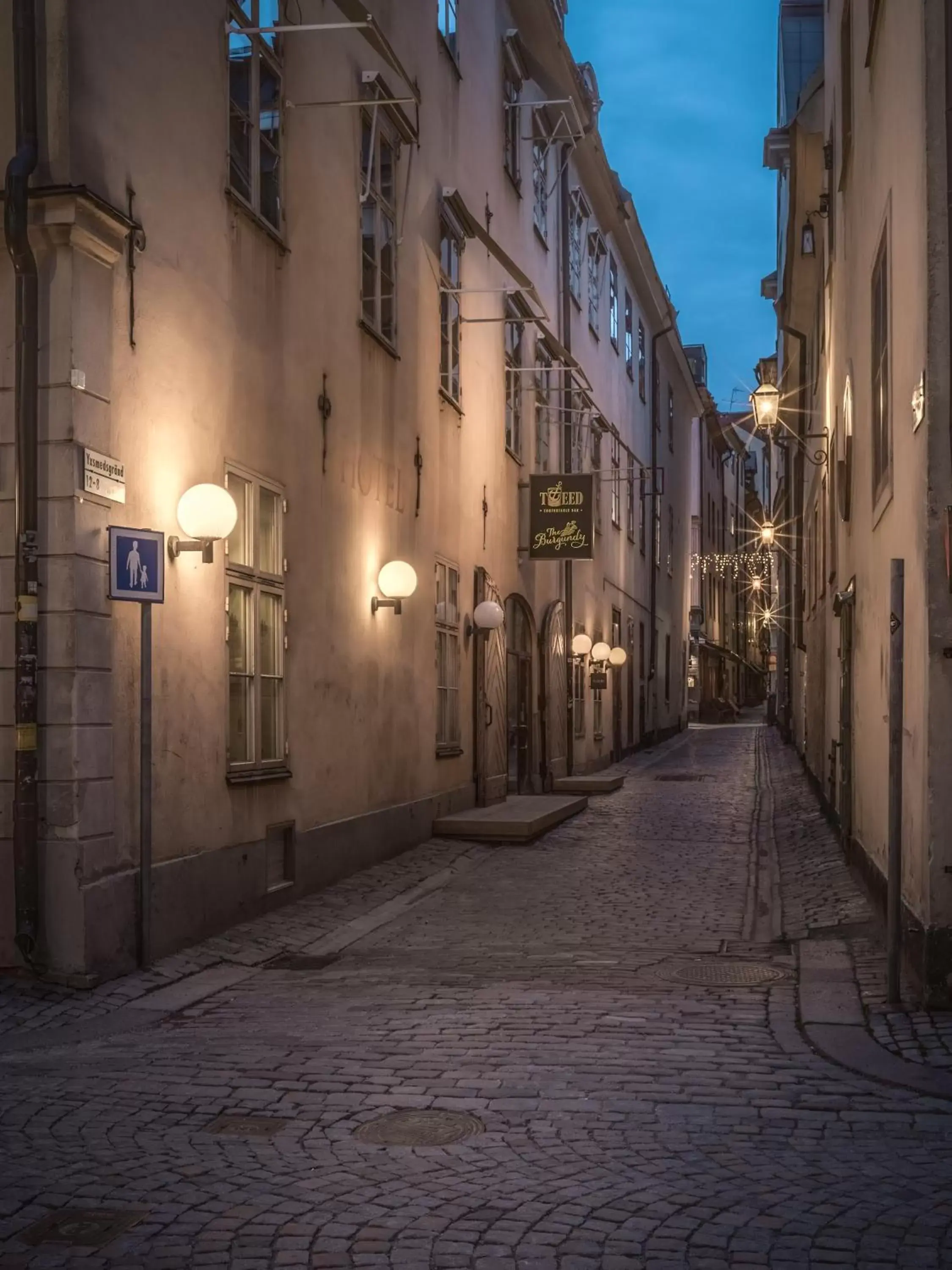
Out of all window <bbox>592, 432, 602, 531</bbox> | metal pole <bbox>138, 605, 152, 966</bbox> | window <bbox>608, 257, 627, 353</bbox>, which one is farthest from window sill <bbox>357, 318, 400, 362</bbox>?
window <bbox>608, 257, 627, 353</bbox>

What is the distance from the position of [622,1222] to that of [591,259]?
27358 mm

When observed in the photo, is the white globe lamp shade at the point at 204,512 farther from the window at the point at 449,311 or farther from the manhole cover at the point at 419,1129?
the window at the point at 449,311

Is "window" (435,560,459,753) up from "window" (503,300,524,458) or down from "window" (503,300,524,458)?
down

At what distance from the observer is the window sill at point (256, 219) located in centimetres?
1061

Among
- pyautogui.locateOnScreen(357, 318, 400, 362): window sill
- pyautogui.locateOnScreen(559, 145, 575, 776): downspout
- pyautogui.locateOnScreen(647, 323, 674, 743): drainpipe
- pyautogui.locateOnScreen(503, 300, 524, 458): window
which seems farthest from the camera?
pyautogui.locateOnScreen(647, 323, 674, 743): drainpipe

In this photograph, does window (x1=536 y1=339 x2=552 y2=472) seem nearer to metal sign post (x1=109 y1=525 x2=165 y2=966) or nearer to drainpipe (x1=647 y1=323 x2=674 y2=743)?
metal sign post (x1=109 y1=525 x2=165 y2=966)

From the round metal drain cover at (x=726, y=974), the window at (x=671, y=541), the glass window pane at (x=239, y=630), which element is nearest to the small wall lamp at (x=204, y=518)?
the glass window pane at (x=239, y=630)

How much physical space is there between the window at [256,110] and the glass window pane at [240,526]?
2064 millimetres

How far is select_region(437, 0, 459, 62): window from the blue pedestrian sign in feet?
35.5

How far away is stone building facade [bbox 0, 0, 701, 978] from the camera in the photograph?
831 centimetres

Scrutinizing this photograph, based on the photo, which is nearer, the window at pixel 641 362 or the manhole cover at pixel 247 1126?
the manhole cover at pixel 247 1126

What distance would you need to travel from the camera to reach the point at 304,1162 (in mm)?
5246

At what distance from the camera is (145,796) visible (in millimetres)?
8820

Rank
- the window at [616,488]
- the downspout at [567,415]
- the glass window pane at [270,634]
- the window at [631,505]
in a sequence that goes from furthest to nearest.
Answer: the window at [631,505]
the window at [616,488]
the downspout at [567,415]
the glass window pane at [270,634]
